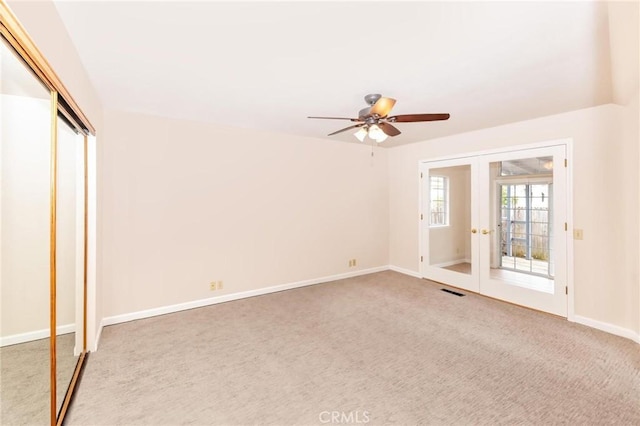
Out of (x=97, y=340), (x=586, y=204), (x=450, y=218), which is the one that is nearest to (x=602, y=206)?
(x=586, y=204)

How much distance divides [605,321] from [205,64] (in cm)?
476

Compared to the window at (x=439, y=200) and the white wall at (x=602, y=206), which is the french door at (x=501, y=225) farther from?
the white wall at (x=602, y=206)

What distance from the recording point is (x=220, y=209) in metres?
4.07

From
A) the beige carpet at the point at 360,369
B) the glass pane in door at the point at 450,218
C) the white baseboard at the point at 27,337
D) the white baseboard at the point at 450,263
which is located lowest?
the beige carpet at the point at 360,369

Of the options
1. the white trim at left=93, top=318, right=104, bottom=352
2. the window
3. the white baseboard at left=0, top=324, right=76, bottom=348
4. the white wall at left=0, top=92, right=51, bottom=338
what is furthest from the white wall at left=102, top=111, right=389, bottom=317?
the white wall at left=0, top=92, right=51, bottom=338

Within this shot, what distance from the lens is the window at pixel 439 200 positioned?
16.3ft

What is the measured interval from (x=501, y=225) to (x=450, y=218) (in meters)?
0.81

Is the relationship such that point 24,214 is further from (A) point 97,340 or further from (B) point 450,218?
(B) point 450,218

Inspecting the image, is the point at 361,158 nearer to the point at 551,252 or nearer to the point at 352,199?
the point at 352,199

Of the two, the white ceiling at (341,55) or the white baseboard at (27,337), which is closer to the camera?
the white baseboard at (27,337)

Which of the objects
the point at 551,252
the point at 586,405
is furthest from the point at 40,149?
the point at 551,252

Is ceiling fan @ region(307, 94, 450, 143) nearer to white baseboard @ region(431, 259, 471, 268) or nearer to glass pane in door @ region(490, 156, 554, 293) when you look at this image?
glass pane in door @ region(490, 156, 554, 293)

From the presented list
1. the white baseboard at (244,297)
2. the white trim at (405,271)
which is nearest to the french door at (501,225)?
the white trim at (405,271)

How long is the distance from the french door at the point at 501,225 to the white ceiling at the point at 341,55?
0.90 meters
